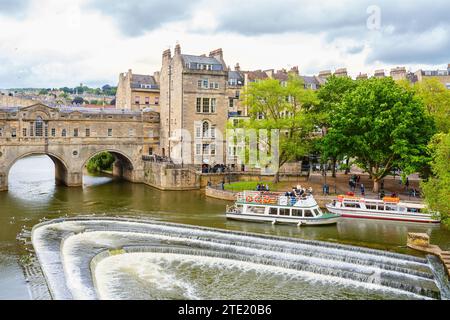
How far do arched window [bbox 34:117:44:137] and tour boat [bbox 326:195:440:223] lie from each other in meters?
38.4

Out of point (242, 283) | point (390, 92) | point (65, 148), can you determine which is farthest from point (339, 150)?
point (65, 148)

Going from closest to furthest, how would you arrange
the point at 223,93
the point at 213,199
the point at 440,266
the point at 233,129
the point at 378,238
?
the point at 440,266 < the point at 378,238 < the point at 213,199 < the point at 233,129 < the point at 223,93

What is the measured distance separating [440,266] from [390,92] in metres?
25.8

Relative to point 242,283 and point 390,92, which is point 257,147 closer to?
point 390,92

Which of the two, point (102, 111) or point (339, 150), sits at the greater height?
point (102, 111)

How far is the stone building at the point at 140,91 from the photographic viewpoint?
9094 centimetres

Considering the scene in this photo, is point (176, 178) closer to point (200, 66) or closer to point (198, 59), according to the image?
point (200, 66)

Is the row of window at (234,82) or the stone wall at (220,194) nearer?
the stone wall at (220,194)

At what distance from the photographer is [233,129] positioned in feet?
205

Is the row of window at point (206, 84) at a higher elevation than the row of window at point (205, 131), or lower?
higher

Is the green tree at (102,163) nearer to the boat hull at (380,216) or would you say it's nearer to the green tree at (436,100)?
the boat hull at (380,216)

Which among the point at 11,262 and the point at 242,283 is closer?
the point at 242,283

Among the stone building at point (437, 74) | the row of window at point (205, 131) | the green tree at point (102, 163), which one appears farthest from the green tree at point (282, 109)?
the stone building at point (437, 74)

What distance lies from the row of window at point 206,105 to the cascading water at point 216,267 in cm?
3438
